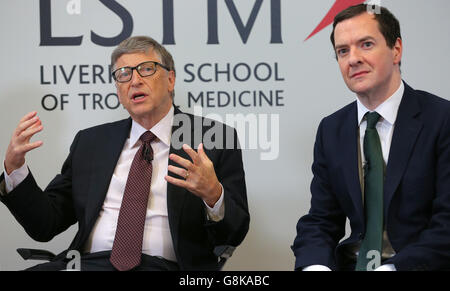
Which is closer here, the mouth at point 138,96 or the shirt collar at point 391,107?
the shirt collar at point 391,107

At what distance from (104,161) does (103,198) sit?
0.21 metres

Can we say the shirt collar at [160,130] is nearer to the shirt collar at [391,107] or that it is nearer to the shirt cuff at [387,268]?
the shirt collar at [391,107]

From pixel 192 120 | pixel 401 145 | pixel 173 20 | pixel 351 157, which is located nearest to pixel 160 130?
pixel 192 120

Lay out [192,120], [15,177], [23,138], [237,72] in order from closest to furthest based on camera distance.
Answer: [23,138]
[15,177]
[192,120]
[237,72]

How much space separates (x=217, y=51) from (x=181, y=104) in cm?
40

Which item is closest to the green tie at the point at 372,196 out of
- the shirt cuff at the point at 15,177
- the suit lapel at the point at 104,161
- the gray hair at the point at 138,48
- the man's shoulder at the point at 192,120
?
the man's shoulder at the point at 192,120

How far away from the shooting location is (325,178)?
2.78m

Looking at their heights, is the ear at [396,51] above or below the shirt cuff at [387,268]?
above

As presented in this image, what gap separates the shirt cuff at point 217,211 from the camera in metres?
2.70

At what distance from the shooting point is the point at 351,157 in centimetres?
263

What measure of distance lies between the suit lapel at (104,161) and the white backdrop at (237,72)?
1.69 ft

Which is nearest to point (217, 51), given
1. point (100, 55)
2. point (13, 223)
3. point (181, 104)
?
point (181, 104)

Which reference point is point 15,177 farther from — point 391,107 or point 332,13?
point 332,13

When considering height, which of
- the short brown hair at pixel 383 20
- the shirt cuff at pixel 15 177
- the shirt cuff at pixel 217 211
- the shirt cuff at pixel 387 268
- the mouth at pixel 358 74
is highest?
the short brown hair at pixel 383 20
